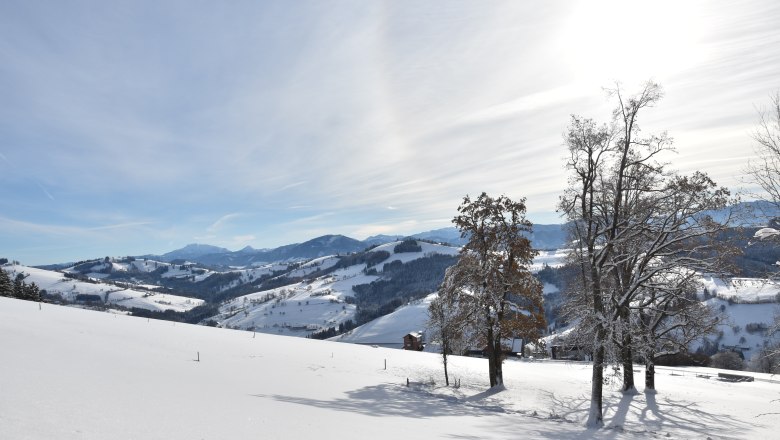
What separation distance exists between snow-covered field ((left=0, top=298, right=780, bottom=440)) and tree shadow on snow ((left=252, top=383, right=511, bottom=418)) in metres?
0.10

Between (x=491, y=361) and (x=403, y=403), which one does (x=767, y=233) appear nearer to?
(x=403, y=403)

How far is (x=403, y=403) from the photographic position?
18500 mm

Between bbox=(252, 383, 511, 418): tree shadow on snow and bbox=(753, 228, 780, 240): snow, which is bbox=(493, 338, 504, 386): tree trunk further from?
bbox=(753, 228, 780, 240): snow

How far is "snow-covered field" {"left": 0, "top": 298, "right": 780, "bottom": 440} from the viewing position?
8172 millimetres

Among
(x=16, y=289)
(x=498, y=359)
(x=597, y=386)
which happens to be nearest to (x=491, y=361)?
(x=498, y=359)

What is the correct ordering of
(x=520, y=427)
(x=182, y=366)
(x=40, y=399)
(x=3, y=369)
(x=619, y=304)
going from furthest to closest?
(x=182, y=366), (x=619, y=304), (x=520, y=427), (x=3, y=369), (x=40, y=399)

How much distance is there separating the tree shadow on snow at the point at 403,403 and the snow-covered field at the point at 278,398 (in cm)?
10

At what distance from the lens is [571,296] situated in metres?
26.8

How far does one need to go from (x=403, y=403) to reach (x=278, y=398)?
7055 mm

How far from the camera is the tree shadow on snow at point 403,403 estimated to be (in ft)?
47.9

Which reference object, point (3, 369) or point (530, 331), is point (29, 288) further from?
point (530, 331)

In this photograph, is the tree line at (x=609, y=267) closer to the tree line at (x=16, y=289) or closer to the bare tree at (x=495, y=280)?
the bare tree at (x=495, y=280)

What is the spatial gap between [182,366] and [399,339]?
187 metres

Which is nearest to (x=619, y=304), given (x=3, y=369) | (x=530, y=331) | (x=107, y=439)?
(x=530, y=331)
